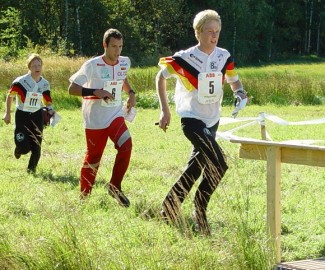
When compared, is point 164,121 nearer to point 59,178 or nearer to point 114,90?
point 114,90

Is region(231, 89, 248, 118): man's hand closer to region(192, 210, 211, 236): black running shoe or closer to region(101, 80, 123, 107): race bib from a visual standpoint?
region(192, 210, 211, 236): black running shoe

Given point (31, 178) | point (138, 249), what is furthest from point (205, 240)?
point (31, 178)

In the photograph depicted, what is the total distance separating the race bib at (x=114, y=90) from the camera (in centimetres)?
975

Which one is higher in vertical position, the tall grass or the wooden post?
the wooden post

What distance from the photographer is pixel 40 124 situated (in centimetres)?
1237

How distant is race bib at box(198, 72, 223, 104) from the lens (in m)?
8.31

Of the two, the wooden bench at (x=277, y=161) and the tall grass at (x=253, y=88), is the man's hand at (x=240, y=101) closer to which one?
the wooden bench at (x=277, y=161)

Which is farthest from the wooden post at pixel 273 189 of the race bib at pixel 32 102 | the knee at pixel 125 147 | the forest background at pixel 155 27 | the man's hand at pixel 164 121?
the forest background at pixel 155 27

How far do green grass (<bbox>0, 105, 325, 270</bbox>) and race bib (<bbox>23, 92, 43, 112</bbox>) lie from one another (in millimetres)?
790

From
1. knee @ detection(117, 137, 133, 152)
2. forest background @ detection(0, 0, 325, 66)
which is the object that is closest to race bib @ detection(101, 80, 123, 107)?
knee @ detection(117, 137, 133, 152)

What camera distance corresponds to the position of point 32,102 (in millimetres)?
12258

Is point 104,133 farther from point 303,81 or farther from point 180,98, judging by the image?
point 303,81

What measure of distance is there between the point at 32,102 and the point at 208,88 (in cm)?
442

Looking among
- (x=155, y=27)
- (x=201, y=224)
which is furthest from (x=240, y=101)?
(x=155, y=27)
